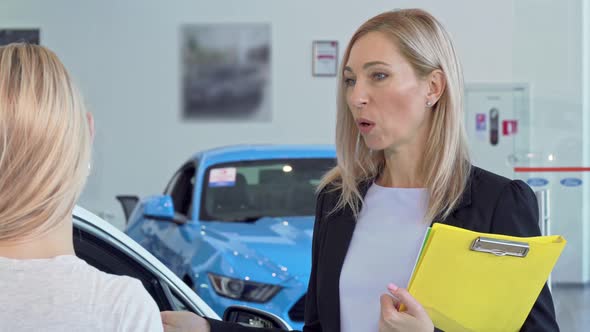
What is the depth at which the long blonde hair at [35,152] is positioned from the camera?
4.61ft

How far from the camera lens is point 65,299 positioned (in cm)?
139

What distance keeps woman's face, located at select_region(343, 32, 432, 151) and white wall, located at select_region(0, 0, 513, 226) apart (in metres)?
9.56

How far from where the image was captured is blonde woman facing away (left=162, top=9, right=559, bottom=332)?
6.62ft

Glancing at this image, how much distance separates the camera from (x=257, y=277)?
4.90 meters

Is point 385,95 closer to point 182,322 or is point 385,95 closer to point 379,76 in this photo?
point 379,76

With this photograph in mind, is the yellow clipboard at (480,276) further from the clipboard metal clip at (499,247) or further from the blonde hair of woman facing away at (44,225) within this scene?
the blonde hair of woman facing away at (44,225)

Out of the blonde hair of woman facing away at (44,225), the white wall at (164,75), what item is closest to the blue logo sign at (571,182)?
the blonde hair of woman facing away at (44,225)

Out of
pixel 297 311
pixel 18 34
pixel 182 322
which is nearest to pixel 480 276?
pixel 182 322

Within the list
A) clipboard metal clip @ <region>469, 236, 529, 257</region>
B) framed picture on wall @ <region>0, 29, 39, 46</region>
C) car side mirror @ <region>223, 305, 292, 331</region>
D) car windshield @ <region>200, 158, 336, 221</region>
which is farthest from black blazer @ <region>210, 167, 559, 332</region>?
framed picture on wall @ <region>0, 29, 39, 46</region>

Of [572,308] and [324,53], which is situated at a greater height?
[324,53]

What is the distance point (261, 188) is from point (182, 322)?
3.99 meters

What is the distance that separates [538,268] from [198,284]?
3470 mm

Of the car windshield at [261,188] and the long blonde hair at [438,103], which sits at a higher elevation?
the long blonde hair at [438,103]

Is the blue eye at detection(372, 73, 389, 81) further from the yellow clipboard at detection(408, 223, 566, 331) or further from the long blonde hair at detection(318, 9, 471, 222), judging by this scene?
the yellow clipboard at detection(408, 223, 566, 331)
